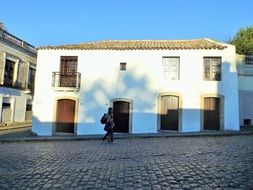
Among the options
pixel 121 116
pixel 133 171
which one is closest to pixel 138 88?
pixel 121 116

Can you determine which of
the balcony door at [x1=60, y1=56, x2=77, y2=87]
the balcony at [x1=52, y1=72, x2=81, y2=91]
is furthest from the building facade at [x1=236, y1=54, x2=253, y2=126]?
the balcony door at [x1=60, y1=56, x2=77, y2=87]

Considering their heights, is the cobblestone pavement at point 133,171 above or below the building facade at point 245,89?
below

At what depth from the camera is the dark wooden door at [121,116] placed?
20609 mm

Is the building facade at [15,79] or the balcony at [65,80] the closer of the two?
the balcony at [65,80]

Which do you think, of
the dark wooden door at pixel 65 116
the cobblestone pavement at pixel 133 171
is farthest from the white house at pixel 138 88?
the cobblestone pavement at pixel 133 171

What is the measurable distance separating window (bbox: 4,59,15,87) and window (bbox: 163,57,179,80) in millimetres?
13548

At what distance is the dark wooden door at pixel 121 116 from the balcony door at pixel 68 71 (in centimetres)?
321

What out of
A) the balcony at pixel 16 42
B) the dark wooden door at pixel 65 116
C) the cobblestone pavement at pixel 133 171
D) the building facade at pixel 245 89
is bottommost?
the cobblestone pavement at pixel 133 171

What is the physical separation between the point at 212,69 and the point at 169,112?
3839 millimetres

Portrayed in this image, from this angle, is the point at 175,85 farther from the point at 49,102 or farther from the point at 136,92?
the point at 49,102

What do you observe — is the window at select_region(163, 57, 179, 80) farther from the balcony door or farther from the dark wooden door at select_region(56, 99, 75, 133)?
the dark wooden door at select_region(56, 99, 75, 133)

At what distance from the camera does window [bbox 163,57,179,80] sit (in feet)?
67.6

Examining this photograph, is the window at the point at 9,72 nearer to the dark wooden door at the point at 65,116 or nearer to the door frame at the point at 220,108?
the dark wooden door at the point at 65,116

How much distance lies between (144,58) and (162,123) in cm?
429
